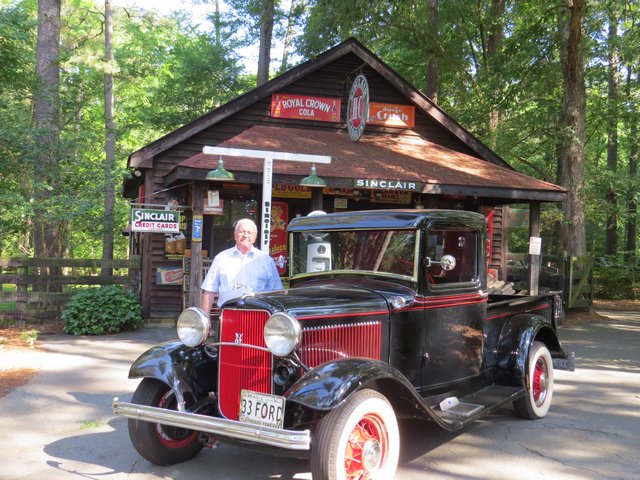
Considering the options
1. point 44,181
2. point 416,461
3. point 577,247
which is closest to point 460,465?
point 416,461

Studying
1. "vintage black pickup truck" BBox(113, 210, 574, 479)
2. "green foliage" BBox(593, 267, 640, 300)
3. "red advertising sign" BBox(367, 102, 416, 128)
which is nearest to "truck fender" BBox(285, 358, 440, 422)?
"vintage black pickup truck" BBox(113, 210, 574, 479)

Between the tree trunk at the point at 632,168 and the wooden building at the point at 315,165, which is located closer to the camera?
the wooden building at the point at 315,165

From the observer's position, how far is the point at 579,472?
13.3ft

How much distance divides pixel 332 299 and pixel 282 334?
0.61m

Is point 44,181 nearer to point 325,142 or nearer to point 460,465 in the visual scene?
point 325,142

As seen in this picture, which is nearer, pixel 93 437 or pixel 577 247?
pixel 93 437

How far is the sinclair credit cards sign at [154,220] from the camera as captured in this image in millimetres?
9797

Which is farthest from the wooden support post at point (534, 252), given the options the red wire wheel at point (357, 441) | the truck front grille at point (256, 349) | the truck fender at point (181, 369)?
the truck fender at point (181, 369)

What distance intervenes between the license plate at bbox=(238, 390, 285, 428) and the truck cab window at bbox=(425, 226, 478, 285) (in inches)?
64.6

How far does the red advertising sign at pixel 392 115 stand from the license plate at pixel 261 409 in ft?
35.3

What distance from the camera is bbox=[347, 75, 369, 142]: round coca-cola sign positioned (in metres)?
11.9

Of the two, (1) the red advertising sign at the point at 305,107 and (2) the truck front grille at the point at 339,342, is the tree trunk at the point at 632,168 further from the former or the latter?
(2) the truck front grille at the point at 339,342

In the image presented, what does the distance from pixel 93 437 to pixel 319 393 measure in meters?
2.50

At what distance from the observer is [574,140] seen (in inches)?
531
